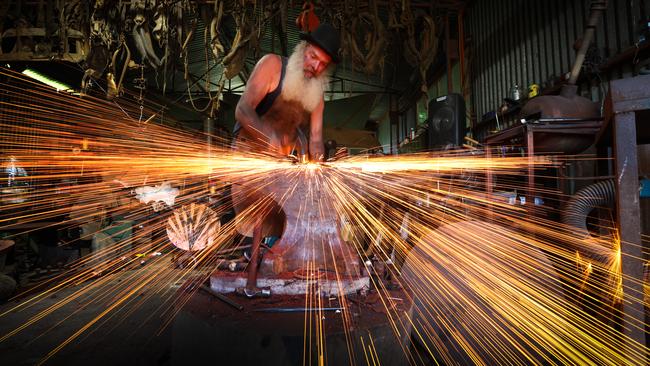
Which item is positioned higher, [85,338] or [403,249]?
[403,249]

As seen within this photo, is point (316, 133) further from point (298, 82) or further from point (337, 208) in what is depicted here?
point (337, 208)

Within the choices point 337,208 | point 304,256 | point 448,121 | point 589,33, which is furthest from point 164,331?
point 589,33

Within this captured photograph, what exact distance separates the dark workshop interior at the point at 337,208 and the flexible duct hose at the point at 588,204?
0.05ft

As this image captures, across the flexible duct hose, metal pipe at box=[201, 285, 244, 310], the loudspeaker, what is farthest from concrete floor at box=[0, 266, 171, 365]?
the loudspeaker

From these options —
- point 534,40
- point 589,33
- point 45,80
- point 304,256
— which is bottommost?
point 304,256

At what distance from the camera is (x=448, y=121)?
5.48 metres

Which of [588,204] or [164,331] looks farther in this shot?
[164,331]

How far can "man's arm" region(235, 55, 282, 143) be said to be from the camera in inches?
96.3

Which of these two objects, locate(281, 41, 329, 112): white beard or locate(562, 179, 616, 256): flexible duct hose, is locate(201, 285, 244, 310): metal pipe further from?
locate(562, 179, 616, 256): flexible duct hose

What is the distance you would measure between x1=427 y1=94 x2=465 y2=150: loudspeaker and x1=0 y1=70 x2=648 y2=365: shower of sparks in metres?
0.37

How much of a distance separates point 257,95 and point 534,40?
195 inches

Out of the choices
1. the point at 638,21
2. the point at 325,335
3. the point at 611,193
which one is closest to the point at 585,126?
the point at 611,193

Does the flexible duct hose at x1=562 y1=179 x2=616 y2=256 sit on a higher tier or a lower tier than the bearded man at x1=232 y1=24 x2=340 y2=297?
lower

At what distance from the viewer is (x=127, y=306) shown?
416cm
